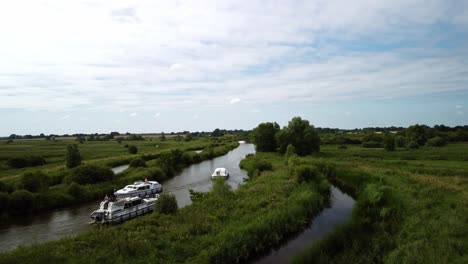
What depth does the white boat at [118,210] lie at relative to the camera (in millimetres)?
26781

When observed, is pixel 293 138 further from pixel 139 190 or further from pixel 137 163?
pixel 139 190

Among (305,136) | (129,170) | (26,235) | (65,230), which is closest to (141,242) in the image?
(65,230)

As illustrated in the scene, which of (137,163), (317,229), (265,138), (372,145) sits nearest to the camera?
(317,229)

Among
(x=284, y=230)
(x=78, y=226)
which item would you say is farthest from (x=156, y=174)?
(x=284, y=230)

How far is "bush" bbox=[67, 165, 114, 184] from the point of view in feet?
130

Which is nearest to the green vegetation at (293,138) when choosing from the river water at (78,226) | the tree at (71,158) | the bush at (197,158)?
the bush at (197,158)

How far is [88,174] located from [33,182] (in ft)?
24.7

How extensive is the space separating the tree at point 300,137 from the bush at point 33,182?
53.2 meters

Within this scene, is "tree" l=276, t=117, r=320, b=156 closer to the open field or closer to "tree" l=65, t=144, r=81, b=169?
the open field

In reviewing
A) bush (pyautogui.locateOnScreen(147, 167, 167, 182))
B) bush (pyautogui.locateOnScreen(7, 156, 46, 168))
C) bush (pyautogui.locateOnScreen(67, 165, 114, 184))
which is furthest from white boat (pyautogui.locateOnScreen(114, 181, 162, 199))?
bush (pyautogui.locateOnScreen(7, 156, 46, 168))

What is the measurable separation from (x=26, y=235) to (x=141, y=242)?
44.5 ft

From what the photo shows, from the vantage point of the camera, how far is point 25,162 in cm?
5516

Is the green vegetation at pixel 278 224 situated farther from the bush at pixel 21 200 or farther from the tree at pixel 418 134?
the tree at pixel 418 134

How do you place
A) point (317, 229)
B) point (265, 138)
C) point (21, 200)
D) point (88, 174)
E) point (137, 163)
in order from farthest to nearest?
point (265, 138)
point (137, 163)
point (88, 174)
point (21, 200)
point (317, 229)
